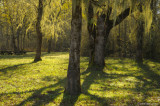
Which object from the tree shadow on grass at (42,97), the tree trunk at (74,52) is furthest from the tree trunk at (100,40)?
the tree trunk at (74,52)

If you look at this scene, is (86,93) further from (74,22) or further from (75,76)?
(74,22)

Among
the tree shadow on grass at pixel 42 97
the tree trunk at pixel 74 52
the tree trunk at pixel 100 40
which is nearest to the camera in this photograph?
the tree shadow on grass at pixel 42 97

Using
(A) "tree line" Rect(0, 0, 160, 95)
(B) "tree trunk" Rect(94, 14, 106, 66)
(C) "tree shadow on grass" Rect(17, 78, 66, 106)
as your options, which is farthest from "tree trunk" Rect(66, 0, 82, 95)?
(B) "tree trunk" Rect(94, 14, 106, 66)

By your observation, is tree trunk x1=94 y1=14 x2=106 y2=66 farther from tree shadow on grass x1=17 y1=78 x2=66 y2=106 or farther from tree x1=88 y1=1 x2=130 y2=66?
tree shadow on grass x1=17 y1=78 x2=66 y2=106

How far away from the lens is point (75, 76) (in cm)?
555

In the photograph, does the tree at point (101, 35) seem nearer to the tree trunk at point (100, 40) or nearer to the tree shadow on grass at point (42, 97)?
the tree trunk at point (100, 40)

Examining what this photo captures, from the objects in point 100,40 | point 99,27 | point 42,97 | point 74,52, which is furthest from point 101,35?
point 42,97

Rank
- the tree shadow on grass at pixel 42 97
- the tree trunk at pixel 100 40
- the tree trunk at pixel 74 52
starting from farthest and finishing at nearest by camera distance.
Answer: the tree trunk at pixel 100 40, the tree trunk at pixel 74 52, the tree shadow on grass at pixel 42 97

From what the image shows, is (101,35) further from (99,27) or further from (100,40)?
(99,27)

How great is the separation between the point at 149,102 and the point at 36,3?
12036 millimetres

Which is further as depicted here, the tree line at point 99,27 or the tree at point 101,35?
the tree at point 101,35

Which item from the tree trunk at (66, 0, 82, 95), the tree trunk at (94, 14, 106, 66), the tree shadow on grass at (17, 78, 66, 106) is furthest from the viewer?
the tree trunk at (94, 14, 106, 66)

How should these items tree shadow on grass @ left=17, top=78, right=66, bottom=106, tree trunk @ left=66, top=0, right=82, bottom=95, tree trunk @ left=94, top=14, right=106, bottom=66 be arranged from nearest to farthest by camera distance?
tree shadow on grass @ left=17, top=78, right=66, bottom=106 < tree trunk @ left=66, top=0, right=82, bottom=95 < tree trunk @ left=94, top=14, right=106, bottom=66

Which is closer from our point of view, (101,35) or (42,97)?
(42,97)
